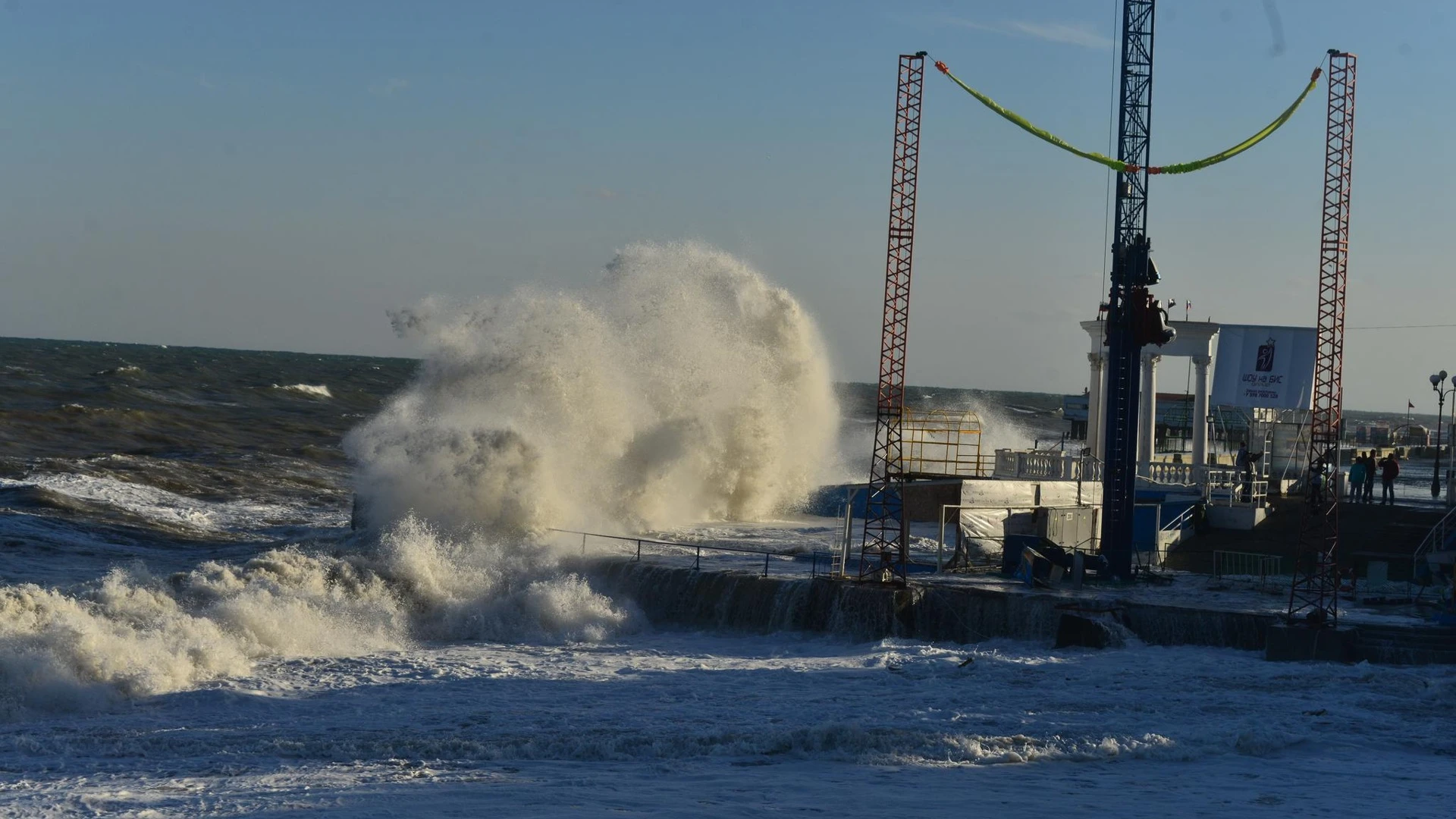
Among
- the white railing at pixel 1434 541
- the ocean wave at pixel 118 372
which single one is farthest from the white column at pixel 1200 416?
the ocean wave at pixel 118 372

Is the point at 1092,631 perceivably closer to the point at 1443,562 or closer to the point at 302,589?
the point at 1443,562

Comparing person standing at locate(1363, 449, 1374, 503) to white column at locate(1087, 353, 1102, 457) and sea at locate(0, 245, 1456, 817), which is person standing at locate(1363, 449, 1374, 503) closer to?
white column at locate(1087, 353, 1102, 457)

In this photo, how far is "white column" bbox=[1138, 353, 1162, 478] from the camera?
39.9m

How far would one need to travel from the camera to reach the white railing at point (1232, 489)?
35281mm

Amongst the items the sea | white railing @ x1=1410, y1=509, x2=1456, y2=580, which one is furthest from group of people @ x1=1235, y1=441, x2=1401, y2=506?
the sea

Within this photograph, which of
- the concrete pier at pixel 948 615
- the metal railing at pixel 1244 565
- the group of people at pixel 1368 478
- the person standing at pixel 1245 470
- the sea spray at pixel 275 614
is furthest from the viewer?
the group of people at pixel 1368 478

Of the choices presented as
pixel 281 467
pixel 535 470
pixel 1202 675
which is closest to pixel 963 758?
pixel 1202 675

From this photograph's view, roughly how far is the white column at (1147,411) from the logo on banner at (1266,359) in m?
2.73

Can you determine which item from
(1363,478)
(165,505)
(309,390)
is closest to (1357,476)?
(1363,478)

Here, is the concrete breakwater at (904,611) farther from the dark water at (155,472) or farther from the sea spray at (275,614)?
the dark water at (155,472)

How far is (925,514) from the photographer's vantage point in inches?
1485

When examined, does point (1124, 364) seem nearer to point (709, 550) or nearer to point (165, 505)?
point (709, 550)

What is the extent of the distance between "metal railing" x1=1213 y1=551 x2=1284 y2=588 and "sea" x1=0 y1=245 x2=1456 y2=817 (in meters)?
6.94

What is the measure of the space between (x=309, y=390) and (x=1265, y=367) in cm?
8062
